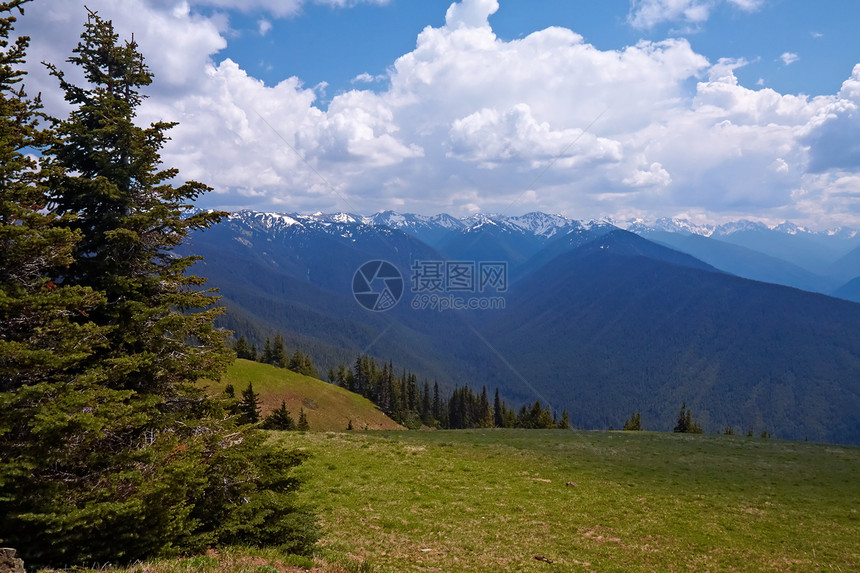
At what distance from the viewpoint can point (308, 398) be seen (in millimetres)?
95625

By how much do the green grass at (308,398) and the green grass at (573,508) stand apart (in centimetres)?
5973

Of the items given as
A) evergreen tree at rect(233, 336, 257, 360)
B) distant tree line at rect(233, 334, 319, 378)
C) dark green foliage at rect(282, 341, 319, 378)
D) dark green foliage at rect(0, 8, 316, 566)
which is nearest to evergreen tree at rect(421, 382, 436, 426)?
dark green foliage at rect(282, 341, 319, 378)

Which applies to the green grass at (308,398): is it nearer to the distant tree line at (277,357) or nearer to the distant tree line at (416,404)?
the distant tree line at (416,404)

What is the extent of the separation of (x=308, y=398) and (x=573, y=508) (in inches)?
3296

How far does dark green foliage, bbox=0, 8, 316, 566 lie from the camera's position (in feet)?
28.4

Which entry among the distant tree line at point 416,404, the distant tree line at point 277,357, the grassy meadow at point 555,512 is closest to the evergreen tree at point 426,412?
the distant tree line at point 416,404

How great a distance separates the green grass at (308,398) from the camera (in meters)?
87.9

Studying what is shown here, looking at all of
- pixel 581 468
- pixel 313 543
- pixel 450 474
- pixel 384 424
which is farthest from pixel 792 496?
pixel 384 424

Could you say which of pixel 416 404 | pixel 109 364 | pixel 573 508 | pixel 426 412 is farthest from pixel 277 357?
pixel 109 364

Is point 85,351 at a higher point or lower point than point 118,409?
higher

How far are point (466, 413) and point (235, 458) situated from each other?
11709 centimetres

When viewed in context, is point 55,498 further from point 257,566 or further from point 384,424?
point 384,424

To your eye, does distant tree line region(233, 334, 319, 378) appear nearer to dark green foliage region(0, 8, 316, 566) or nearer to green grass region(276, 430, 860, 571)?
green grass region(276, 430, 860, 571)

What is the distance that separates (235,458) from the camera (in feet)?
37.3
